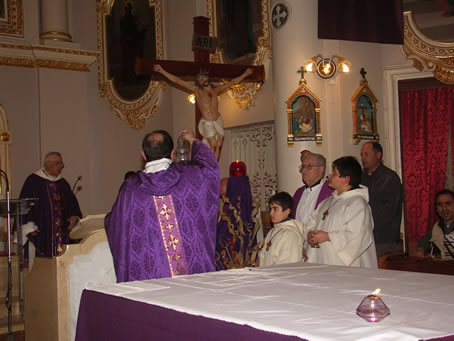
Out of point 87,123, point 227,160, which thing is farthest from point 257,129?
point 87,123

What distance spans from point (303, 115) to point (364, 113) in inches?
33.0

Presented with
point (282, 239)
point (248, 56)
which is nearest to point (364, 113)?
point (248, 56)

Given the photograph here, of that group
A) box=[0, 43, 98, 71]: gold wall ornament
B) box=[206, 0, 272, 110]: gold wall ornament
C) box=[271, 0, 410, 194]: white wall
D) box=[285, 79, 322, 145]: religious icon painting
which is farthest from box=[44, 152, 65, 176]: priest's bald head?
box=[206, 0, 272, 110]: gold wall ornament

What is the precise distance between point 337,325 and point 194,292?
2.63 ft

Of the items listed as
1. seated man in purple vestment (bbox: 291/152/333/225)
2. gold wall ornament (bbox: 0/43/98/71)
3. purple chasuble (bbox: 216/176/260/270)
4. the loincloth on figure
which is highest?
gold wall ornament (bbox: 0/43/98/71)

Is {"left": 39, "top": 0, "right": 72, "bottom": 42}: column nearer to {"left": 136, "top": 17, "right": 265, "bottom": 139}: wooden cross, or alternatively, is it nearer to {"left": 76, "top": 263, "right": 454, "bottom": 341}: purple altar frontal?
{"left": 136, "top": 17, "right": 265, "bottom": 139}: wooden cross

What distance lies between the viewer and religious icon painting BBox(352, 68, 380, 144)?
8.44m

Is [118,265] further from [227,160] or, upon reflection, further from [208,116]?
[227,160]

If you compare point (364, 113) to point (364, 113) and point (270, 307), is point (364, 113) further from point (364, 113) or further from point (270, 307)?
point (270, 307)

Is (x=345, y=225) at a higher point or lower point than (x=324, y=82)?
lower

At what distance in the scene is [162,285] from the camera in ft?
8.89

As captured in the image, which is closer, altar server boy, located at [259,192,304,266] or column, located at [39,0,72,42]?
altar server boy, located at [259,192,304,266]

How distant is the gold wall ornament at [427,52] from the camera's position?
7.98 m

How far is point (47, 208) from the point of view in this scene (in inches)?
333
